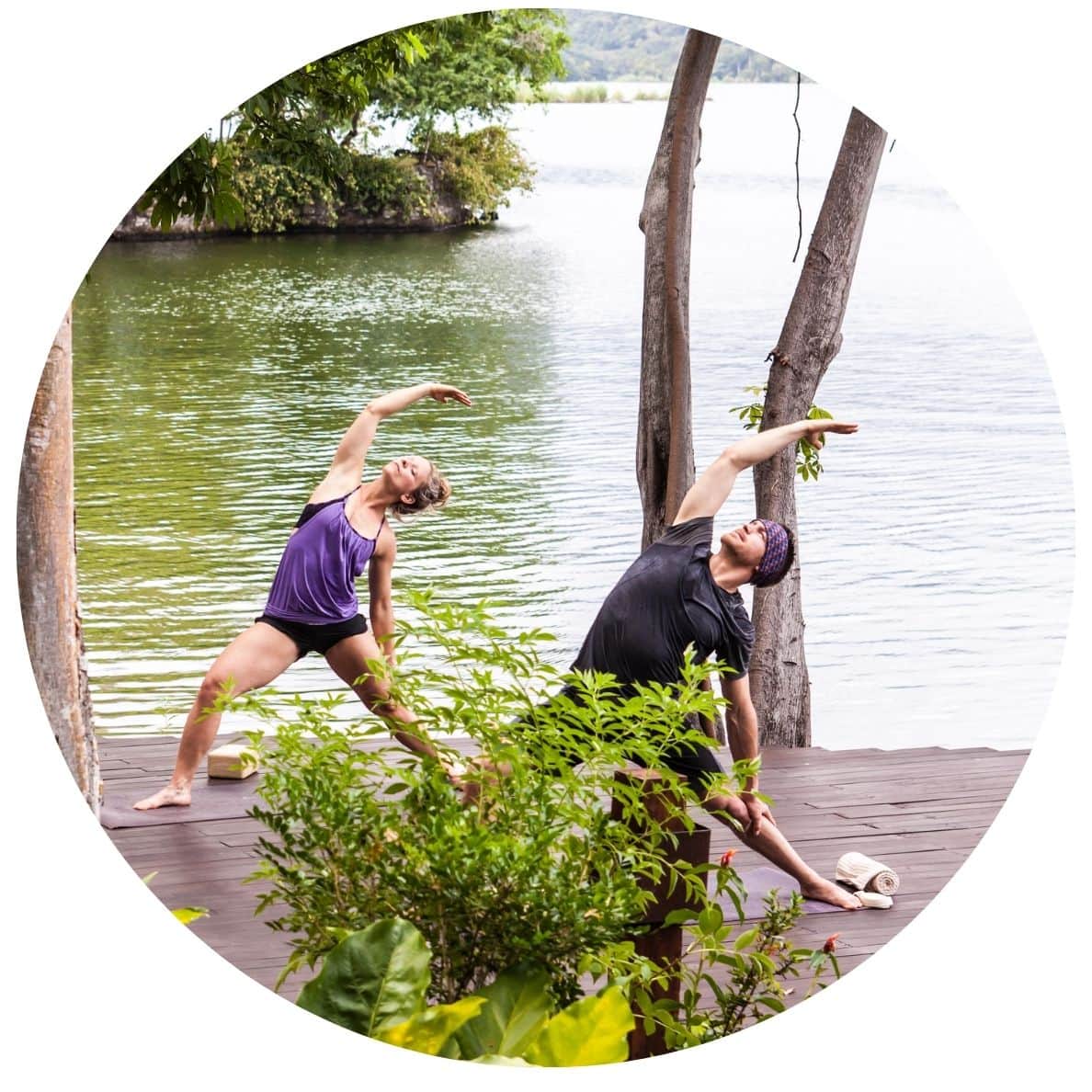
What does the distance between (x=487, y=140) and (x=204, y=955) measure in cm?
1492

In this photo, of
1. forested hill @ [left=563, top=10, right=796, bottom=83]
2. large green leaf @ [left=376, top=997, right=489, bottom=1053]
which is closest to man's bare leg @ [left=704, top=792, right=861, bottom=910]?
large green leaf @ [left=376, top=997, right=489, bottom=1053]

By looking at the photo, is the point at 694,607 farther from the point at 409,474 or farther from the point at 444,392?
the point at 409,474

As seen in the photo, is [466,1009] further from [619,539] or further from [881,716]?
[619,539]

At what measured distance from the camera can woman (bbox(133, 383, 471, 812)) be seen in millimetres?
3816

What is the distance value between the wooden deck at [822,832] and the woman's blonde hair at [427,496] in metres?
0.98

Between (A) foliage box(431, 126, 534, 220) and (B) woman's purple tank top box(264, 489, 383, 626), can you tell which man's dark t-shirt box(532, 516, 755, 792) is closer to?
(B) woman's purple tank top box(264, 489, 383, 626)

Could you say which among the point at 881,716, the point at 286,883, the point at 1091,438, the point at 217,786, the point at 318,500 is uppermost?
the point at 1091,438

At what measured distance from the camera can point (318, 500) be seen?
3.89 metres

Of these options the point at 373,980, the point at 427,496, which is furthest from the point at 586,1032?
the point at 427,496

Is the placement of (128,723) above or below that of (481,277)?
below

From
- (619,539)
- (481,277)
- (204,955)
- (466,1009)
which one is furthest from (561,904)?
(481,277)

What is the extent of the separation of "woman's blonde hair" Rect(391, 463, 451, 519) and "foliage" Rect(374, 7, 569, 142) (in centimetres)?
879

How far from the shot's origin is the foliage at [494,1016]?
2363 millimetres

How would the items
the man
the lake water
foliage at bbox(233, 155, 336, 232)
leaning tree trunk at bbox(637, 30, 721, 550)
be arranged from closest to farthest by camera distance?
the man
leaning tree trunk at bbox(637, 30, 721, 550)
the lake water
foliage at bbox(233, 155, 336, 232)
